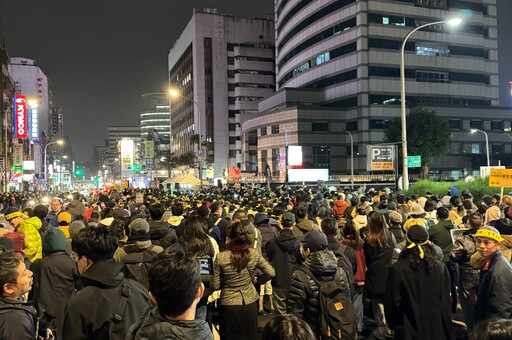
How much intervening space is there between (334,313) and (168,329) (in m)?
2.16

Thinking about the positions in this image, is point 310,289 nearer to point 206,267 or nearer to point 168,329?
point 206,267

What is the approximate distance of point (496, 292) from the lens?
178 inches

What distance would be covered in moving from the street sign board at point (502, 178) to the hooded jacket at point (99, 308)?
480 inches

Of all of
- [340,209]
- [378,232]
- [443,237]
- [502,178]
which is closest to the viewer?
[378,232]

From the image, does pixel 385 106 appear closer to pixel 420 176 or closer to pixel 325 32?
pixel 420 176

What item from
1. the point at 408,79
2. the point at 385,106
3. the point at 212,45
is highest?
the point at 212,45

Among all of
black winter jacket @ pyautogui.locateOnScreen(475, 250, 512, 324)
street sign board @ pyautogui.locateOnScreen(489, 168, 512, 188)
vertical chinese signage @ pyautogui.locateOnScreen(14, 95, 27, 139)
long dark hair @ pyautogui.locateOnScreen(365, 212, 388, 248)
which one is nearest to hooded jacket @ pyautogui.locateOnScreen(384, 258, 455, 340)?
black winter jacket @ pyautogui.locateOnScreen(475, 250, 512, 324)

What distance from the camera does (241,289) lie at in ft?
17.3

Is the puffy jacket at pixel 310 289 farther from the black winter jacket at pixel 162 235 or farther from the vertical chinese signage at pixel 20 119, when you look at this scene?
the vertical chinese signage at pixel 20 119

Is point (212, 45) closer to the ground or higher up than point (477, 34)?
higher up

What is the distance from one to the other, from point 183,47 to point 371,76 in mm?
75836

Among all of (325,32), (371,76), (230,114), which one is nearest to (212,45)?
(230,114)

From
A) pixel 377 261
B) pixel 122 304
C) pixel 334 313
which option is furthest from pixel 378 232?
pixel 122 304

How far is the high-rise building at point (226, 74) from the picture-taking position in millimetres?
107750
